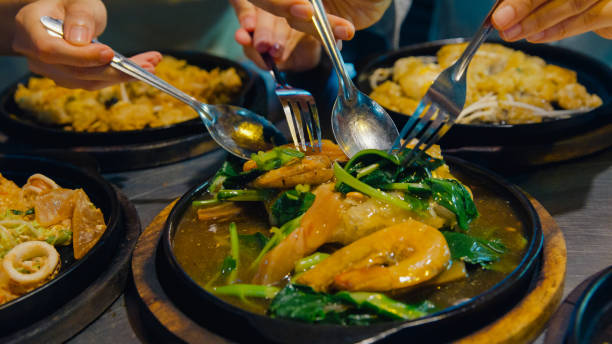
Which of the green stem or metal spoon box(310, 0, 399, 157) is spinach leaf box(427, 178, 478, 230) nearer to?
the green stem

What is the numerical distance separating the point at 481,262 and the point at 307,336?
764mm

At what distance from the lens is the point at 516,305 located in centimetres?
167

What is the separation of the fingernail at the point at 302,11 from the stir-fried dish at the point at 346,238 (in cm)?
73

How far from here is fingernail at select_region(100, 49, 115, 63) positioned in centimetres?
243

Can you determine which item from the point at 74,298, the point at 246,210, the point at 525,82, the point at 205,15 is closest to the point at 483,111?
the point at 525,82

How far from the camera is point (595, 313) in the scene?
163cm

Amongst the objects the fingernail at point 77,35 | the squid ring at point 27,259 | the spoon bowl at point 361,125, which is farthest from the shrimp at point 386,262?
the fingernail at point 77,35

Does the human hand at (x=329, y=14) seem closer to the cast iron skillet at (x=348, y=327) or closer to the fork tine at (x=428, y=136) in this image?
the fork tine at (x=428, y=136)

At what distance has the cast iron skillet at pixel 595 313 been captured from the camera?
1.52 metres

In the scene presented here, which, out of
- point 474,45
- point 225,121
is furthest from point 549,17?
point 225,121

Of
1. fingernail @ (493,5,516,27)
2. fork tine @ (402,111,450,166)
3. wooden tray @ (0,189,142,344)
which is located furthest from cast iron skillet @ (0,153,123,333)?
fingernail @ (493,5,516,27)

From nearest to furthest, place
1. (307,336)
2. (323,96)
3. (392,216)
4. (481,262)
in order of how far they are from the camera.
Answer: (307,336) < (481,262) < (392,216) < (323,96)

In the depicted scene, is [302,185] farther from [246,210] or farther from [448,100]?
[448,100]

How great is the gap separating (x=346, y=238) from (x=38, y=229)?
1517 millimetres
